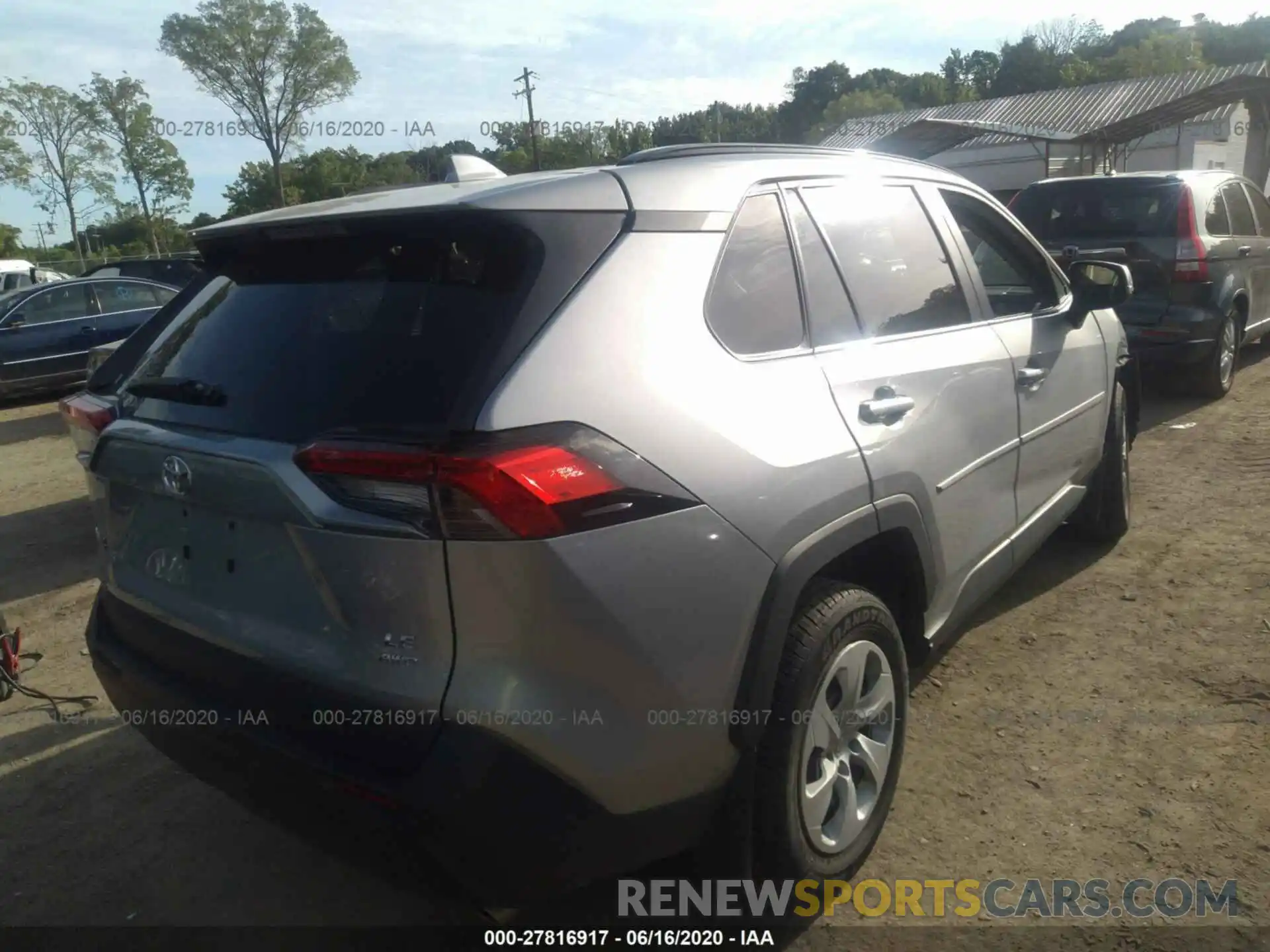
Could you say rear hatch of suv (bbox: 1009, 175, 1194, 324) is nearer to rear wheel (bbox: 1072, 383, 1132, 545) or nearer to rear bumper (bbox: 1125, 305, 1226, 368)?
rear bumper (bbox: 1125, 305, 1226, 368)

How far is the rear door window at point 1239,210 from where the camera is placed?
26.9ft

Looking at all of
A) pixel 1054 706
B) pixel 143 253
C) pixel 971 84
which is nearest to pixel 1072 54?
pixel 971 84

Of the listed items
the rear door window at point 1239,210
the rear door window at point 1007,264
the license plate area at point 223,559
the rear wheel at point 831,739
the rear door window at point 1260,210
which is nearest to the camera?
the license plate area at point 223,559

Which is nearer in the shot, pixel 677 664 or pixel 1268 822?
pixel 677 664

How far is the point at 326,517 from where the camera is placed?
6.16ft

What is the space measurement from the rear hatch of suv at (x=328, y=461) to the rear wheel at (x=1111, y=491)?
3.39m

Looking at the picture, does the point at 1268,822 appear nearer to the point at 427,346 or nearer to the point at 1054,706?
the point at 1054,706

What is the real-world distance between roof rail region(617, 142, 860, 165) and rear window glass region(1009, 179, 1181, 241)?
5773 mm

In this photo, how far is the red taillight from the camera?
2.59 metres

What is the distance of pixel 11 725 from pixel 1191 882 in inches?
159

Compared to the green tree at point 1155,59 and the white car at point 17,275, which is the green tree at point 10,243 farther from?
the green tree at point 1155,59

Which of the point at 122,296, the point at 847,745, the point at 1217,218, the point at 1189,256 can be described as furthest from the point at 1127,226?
the point at 122,296

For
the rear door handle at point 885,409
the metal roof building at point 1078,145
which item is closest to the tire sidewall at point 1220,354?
the rear door handle at point 885,409

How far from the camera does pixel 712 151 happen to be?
9.04ft
